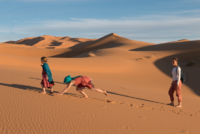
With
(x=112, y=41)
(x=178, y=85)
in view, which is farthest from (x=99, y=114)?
(x=112, y=41)

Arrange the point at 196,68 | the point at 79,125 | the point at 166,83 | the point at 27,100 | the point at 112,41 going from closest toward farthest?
the point at 79,125 → the point at 27,100 → the point at 166,83 → the point at 196,68 → the point at 112,41

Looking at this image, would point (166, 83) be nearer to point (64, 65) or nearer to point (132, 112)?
point (64, 65)

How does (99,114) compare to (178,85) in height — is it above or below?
below

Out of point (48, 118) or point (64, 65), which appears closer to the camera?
point (48, 118)

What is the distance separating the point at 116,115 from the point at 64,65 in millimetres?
14365

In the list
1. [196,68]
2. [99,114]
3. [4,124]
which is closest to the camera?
[4,124]

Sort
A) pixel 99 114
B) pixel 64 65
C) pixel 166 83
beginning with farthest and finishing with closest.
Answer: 1. pixel 64 65
2. pixel 166 83
3. pixel 99 114

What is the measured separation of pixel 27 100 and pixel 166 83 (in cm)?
1194

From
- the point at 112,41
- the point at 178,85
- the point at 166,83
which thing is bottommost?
the point at 166,83

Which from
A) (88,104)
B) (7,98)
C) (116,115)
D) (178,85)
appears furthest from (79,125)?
(178,85)

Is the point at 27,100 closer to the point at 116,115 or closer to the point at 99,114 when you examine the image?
the point at 99,114

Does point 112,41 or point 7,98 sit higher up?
point 112,41

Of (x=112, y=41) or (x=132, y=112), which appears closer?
(x=132, y=112)

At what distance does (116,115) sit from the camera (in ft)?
16.7
